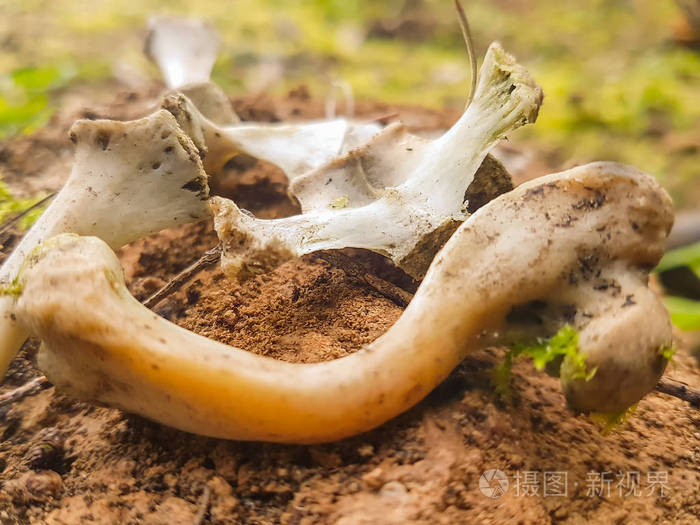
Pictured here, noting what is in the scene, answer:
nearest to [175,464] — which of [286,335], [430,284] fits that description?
[286,335]

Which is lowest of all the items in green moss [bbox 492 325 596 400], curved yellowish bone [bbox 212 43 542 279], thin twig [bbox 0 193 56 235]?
thin twig [bbox 0 193 56 235]

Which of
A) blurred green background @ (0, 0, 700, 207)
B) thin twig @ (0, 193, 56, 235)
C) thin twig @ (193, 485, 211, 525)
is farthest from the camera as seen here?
blurred green background @ (0, 0, 700, 207)

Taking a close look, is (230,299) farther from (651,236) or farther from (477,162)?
(651,236)
